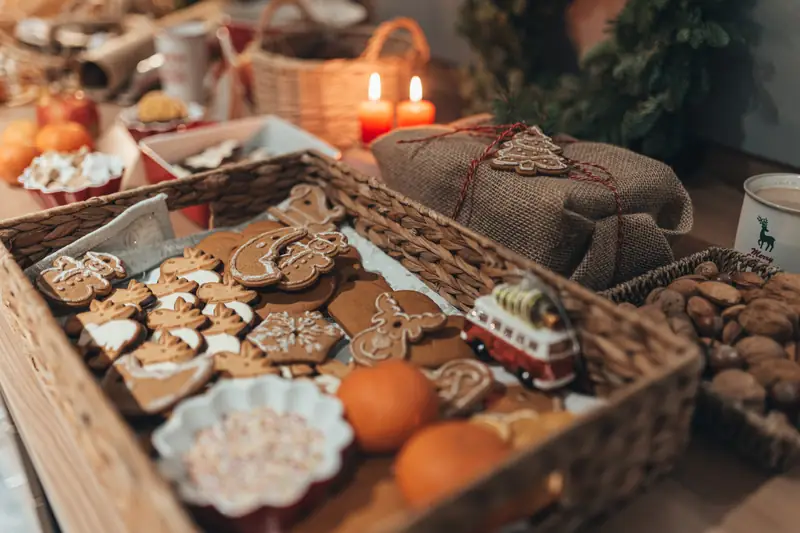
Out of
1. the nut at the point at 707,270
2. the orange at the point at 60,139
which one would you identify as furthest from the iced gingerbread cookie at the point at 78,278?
the nut at the point at 707,270

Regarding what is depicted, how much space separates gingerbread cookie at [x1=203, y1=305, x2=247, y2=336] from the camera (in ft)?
2.34

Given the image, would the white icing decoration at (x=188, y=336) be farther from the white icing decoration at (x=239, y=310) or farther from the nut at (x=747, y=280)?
the nut at (x=747, y=280)

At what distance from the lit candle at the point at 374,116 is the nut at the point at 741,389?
2.62 feet

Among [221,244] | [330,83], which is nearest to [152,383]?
[221,244]

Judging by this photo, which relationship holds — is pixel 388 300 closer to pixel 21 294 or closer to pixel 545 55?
pixel 21 294

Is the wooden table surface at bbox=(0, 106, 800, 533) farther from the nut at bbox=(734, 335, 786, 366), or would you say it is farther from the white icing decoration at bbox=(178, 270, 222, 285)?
the white icing decoration at bbox=(178, 270, 222, 285)

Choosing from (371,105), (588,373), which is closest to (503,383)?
(588,373)

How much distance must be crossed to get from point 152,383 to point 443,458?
1.00 ft

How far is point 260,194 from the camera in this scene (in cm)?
96

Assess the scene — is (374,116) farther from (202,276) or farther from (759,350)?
(759,350)

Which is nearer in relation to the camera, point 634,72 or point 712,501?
point 712,501

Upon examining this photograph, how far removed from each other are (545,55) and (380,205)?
0.67 meters

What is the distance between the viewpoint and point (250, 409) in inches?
21.8

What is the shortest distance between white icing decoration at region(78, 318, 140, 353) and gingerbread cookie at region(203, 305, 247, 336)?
77 mm
